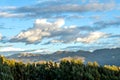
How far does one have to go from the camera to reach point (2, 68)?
105 ft

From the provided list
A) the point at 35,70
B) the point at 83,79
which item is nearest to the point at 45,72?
the point at 35,70

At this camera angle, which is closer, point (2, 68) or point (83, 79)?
point (2, 68)

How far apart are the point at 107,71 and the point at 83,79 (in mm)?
3605

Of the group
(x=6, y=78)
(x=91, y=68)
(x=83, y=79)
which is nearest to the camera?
(x=6, y=78)

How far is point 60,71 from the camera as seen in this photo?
116 feet

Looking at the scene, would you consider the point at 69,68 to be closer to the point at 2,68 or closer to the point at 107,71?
the point at 107,71

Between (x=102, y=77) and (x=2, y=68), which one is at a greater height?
(x=2, y=68)

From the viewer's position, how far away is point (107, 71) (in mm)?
36812

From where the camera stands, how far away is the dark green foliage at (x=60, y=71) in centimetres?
3456

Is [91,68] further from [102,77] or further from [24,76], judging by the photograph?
[24,76]

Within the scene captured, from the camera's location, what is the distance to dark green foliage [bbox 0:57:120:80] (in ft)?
113

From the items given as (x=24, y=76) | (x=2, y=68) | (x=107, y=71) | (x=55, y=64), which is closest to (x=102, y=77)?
(x=107, y=71)

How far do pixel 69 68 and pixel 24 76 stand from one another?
13.1 feet

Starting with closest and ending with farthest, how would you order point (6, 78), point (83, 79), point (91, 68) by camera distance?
point (6, 78) < point (83, 79) < point (91, 68)
